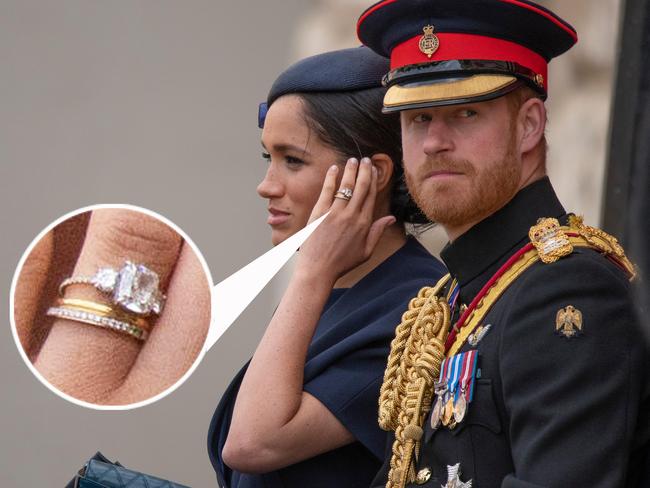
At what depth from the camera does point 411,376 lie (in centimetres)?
206

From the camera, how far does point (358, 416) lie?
7.41 feet

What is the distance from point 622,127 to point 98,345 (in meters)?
1.32

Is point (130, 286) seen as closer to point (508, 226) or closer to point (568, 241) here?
point (508, 226)

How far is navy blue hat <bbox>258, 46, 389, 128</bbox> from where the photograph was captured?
99.9 inches

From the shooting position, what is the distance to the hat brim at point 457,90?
1965mm

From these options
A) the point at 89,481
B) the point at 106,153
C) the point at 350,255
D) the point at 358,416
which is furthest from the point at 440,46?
the point at 106,153

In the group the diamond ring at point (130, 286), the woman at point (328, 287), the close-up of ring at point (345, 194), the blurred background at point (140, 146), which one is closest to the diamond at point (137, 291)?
the diamond ring at point (130, 286)

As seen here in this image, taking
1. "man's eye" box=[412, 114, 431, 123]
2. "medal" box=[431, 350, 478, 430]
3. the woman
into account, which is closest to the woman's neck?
the woman

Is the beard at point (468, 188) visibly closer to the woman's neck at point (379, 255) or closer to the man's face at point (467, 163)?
the man's face at point (467, 163)

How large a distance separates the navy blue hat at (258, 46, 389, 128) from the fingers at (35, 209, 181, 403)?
1.55 feet

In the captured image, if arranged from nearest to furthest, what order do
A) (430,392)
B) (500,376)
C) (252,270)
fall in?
1. (500,376)
2. (430,392)
3. (252,270)

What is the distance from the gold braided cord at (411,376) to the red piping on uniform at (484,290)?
0.02 meters

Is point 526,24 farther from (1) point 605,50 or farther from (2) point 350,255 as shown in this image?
(1) point 605,50

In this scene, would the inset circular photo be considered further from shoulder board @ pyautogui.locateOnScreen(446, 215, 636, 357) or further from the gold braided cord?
shoulder board @ pyautogui.locateOnScreen(446, 215, 636, 357)
